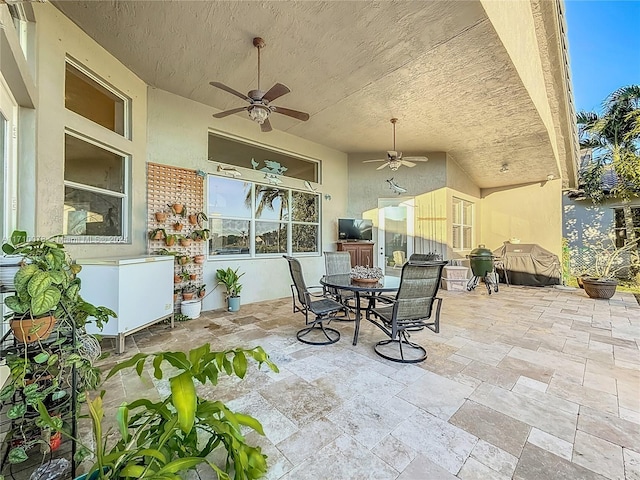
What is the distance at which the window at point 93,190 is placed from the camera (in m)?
3.11

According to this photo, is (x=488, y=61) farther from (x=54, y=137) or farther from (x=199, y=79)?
(x=54, y=137)

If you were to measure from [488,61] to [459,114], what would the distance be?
1418 millimetres

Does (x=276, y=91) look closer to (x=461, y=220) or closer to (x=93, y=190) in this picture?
(x=93, y=190)

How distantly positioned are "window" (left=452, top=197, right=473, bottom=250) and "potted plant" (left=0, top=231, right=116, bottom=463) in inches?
306

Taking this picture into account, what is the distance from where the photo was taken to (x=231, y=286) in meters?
4.77

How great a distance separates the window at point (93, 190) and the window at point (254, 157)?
1.55m

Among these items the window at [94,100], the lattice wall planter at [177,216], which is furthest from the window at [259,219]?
the window at [94,100]

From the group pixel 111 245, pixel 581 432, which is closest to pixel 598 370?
pixel 581 432

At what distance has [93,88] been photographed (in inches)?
136

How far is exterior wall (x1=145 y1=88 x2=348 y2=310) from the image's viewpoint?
4312 millimetres

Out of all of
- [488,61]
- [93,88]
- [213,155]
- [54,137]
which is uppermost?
[488,61]

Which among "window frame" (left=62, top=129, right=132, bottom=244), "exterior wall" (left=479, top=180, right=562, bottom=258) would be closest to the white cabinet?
"window frame" (left=62, top=129, right=132, bottom=244)

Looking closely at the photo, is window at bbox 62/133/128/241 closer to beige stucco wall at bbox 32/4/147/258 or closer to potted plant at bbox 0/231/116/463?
beige stucco wall at bbox 32/4/147/258

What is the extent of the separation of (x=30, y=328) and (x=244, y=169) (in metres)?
4.32
